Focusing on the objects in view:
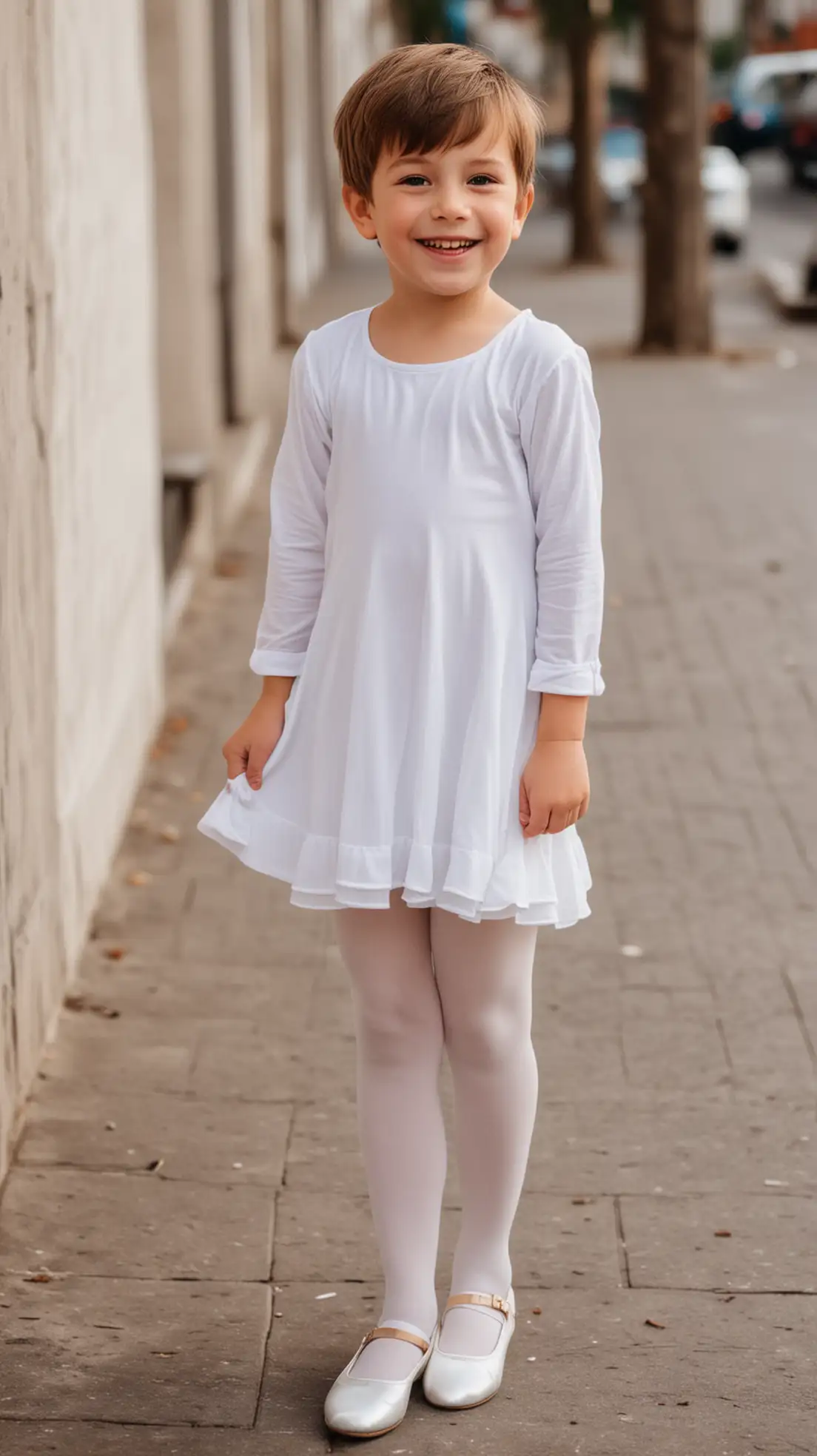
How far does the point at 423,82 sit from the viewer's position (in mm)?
2762

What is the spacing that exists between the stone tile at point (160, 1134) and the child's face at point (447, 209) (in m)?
1.85

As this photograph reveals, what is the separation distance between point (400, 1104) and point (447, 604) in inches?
30.1

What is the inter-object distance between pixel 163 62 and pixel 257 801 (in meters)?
6.88

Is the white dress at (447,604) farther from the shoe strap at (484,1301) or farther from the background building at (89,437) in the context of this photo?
the background building at (89,437)

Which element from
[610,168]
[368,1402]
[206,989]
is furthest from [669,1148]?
[610,168]

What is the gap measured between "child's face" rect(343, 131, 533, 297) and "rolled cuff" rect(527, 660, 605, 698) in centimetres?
52

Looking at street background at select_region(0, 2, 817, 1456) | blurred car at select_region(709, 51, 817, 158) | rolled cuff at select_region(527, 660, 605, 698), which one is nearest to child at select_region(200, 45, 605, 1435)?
rolled cuff at select_region(527, 660, 605, 698)

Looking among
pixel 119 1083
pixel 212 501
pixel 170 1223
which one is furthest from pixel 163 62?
pixel 170 1223

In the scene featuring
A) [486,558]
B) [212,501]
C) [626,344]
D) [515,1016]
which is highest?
[486,558]

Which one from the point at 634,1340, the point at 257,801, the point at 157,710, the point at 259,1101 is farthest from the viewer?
the point at 157,710

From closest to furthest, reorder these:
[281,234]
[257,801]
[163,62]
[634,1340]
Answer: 1. [257,801]
2. [634,1340]
3. [163,62]
4. [281,234]

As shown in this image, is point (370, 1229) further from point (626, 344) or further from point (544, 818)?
point (626, 344)

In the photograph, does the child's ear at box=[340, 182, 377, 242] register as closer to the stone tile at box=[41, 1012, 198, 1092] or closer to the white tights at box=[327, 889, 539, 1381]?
the white tights at box=[327, 889, 539, 1381]

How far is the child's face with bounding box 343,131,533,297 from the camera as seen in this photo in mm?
2787
